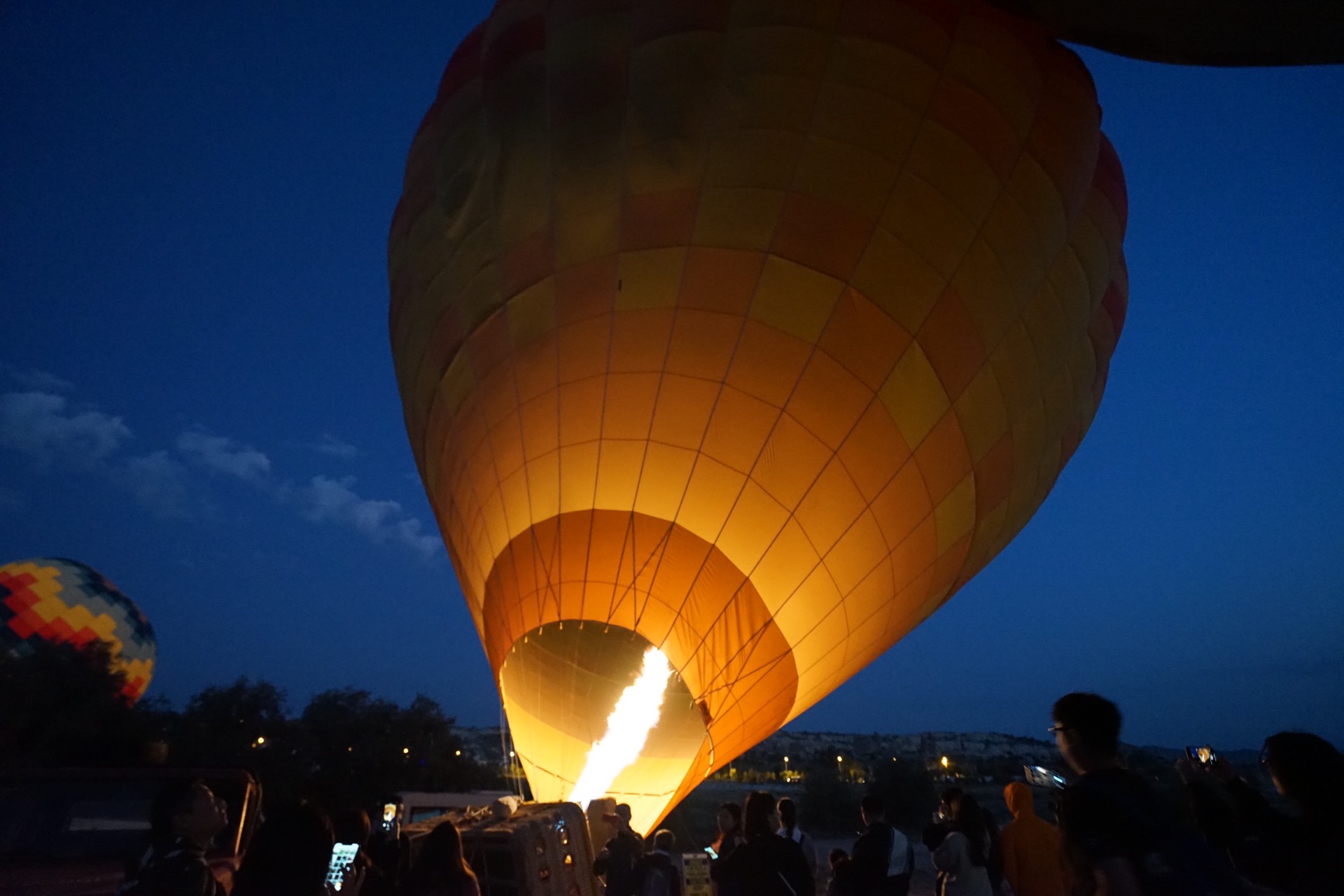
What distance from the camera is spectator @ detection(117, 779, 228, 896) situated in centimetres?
183

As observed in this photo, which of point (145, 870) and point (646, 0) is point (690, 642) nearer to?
point (145, 870)

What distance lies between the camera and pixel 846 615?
241 inches

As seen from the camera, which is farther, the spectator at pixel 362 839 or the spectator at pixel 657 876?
the spectator at pixel 657 876

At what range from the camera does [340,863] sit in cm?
367

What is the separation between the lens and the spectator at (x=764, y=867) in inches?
103

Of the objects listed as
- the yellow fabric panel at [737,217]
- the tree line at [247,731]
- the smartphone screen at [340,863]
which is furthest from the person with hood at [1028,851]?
the tree line at [247,731]

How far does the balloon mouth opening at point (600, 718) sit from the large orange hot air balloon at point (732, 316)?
0.03 m

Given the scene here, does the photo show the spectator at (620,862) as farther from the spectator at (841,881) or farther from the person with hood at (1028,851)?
the person with hood at (1028,851)

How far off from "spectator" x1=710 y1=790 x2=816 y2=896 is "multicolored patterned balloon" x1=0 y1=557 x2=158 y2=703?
65.4 feet

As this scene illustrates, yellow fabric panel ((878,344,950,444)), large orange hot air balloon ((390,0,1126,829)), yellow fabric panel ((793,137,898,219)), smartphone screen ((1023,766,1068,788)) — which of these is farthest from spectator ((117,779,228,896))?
yellow fabric panel ((793,137,898,219))

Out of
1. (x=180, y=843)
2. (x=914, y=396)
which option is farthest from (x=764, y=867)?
(x=914, y=396)

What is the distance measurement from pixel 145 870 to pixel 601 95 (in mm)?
5104

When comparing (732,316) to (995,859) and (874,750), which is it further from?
(874,750)

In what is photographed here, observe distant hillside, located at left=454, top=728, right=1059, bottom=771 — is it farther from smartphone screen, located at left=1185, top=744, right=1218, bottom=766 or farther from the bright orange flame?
smartphone screen, located at left=1185, top=744, right=1218, bottom=766
